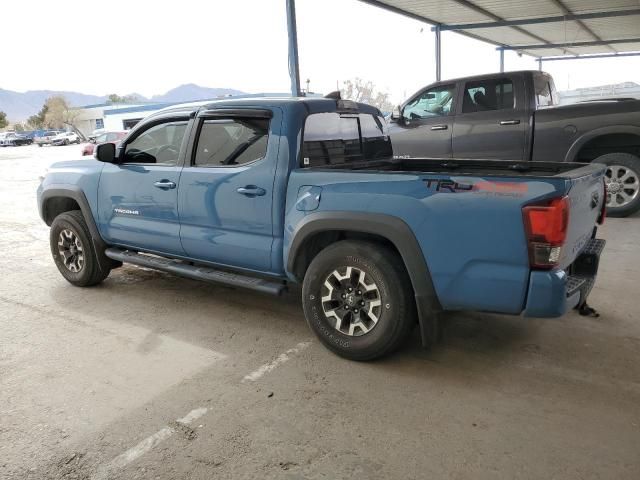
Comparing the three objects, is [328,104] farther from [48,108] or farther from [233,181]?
[48,108]

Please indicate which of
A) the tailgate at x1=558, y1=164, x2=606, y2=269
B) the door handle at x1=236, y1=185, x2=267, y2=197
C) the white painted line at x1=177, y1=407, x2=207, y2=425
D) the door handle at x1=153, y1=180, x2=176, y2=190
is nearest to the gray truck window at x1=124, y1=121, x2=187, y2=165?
the door handle at x1=153, y1=180, x2=176, y2=190

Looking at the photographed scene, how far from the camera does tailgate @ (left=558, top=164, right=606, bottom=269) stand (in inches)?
112

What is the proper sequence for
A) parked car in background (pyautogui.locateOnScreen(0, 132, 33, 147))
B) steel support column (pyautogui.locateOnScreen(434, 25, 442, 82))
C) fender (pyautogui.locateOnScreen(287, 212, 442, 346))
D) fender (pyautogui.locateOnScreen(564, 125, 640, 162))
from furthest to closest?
parked car in background (pyautogui.locateOnScreen(0, 132, 33, 147)) < steel support column (pyautogui.locateOnScreen(434, 25, 442, 82)) < fender (pyautogui.locateOnScreen(564, 125, 640, 162)) < fender (pyautogui.locateOnScreen(287, 212, 442, 346))

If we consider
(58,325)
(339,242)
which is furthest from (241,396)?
(58,325)

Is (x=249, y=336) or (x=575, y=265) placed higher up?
(x=575, y=265)

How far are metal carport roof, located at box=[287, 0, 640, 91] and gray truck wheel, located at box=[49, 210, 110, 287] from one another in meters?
7.10

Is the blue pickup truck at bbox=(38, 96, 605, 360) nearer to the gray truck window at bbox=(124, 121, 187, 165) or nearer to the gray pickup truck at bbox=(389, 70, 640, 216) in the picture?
the gray truck window at bbox=(124, 121, 187, 165)

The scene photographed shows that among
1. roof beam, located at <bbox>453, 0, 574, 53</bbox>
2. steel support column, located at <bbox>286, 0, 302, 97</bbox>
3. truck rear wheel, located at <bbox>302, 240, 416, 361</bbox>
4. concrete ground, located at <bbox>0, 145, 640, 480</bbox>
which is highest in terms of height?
roof beam, located at <bbox>453, 0, 574, 53</bbox>

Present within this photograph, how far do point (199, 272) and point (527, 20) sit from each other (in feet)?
52.8

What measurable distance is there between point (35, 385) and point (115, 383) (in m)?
0.52

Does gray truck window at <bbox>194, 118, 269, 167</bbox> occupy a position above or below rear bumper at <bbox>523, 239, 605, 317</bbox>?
above

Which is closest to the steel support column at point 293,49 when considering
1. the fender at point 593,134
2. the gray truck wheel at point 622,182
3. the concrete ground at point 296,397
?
the fender at point 593,134

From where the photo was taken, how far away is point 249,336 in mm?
3998

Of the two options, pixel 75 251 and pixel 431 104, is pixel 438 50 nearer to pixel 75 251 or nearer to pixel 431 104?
pixel 431 104
